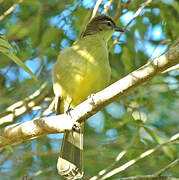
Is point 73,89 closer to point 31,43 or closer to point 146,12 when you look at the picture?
point 31,43

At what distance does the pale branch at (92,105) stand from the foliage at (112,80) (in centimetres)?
123

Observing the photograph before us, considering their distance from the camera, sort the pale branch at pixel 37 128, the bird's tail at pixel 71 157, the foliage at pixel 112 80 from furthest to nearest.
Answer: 1. the foliage at pixel 112 80
2. the bird's tail at pixel 71 157
3. the pale branch at pixel 37 128

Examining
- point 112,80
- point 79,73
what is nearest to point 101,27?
point 112,80

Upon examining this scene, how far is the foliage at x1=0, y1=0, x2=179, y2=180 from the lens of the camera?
13.1 feet

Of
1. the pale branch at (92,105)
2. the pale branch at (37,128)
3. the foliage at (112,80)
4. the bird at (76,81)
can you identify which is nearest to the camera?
the pale branch at (92,105)

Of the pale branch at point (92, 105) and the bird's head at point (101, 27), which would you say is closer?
the pale branch at point (92, 105)

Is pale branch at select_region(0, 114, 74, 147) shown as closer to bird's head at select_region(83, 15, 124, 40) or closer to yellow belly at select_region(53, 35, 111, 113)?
yellow belly at select_region(53, 35, 111, 113)

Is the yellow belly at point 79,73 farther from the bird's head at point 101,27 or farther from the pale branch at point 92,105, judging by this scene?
the pale branch at point 92,105

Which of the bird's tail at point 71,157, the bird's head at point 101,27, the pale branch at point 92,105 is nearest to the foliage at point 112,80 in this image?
the bird's head at point 101,27

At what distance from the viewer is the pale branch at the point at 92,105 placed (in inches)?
91.6

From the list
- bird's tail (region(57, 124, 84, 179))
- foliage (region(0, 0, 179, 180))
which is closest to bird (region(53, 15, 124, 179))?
bird's tail (region(57, 124, 84, 179))

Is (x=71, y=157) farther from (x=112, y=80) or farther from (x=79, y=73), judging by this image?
(x=112, y=80)

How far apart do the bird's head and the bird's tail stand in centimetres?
130

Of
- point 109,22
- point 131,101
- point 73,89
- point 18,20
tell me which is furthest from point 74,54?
point 18,20
